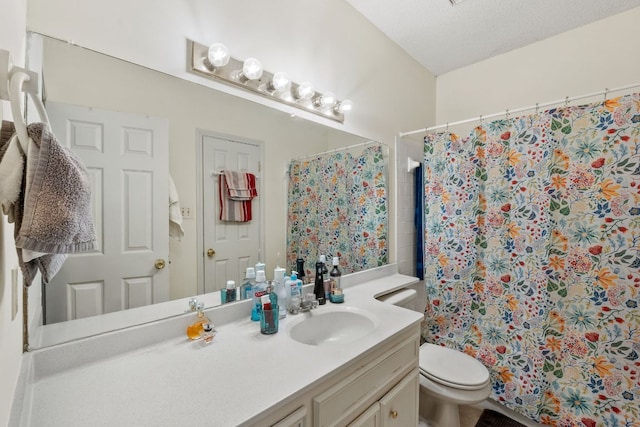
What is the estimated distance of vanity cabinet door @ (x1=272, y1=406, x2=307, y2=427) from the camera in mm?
758

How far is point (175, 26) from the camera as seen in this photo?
3.46 feet

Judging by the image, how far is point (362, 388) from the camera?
100 cm

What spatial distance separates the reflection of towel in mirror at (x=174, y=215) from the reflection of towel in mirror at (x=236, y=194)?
0.17m

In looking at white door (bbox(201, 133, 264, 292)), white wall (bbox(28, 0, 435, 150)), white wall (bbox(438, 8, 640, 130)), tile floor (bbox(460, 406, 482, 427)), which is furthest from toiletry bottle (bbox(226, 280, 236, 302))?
white wall (bbox(438, 8, 640, 130))

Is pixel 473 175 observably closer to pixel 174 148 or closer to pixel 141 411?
pixel 174 148

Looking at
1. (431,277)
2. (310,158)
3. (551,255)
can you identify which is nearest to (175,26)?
(310,158)

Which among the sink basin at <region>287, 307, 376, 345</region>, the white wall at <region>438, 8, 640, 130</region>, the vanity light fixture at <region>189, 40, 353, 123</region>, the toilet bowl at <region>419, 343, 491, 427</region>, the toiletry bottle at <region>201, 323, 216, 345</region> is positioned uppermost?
the white wall at <region>438, 8, 640, 130</region>

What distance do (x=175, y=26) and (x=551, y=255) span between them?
6.85ft

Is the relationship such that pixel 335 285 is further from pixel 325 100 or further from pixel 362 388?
pixel 325 100

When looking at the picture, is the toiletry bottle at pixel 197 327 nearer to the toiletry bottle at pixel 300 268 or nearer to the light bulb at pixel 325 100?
the toiletry bottle at pixel 300 268

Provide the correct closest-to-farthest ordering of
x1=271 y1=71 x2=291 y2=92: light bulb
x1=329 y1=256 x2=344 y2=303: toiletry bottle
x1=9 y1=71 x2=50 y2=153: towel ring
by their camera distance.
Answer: x1=9 y1=71 x2=50 y2=153: towel ring < x1=271 y1=71 x2=291 y2=92: light bulb < x1=329 y1=256 x2=344 y2=303: toiletry bottle

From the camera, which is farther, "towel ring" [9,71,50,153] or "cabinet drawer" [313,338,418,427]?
"cabinet drawer" [313,338,418,427]

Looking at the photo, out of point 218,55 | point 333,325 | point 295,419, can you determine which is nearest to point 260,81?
point 218,55

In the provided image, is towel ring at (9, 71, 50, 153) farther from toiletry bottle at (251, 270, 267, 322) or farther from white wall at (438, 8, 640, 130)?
white wall at (438, 8, 640, 130)
